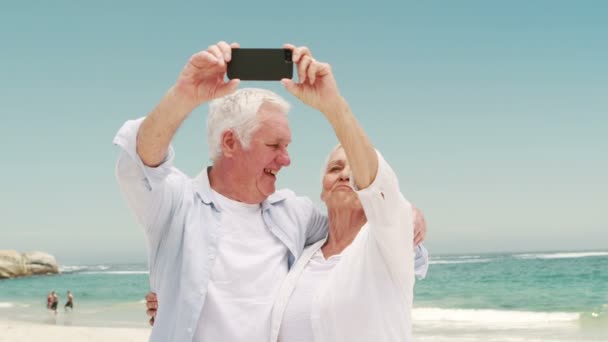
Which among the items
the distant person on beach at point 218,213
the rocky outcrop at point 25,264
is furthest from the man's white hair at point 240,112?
the rocky outcrop at point 25,264

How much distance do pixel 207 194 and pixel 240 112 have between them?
1.23 feet

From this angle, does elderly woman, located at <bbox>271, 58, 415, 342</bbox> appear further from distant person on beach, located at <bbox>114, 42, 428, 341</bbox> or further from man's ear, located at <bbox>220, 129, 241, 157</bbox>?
man's ear, located at <bbox>220, 129, 241, 157</bbox>

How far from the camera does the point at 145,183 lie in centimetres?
254

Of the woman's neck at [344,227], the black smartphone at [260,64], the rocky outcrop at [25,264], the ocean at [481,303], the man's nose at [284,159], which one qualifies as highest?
the black smartphone at [260,64]

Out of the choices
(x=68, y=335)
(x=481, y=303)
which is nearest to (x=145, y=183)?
(x=68, y=335)

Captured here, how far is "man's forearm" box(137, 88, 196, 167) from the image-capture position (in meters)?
2.34

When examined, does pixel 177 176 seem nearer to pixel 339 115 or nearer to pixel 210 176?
pixel 210 176

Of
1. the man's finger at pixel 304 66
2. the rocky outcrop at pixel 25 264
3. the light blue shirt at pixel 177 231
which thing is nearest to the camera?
the man's finger at pixel 304 66

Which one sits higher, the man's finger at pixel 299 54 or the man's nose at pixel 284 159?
the man's finger at pixel 299 54

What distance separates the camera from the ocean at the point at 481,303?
588 inches

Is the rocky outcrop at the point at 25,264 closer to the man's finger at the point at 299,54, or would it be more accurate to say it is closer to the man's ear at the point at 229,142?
the man's ear at the point at 229,142

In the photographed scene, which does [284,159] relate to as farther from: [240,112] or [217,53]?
[217,53]

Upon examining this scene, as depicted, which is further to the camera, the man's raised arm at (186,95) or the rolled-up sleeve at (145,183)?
the rolled-up sleeve at (145,183)

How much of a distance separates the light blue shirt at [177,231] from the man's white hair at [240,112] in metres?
0.22
